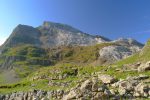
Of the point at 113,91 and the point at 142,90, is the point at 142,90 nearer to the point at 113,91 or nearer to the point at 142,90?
the point at 142,90

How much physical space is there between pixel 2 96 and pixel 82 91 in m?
27.8

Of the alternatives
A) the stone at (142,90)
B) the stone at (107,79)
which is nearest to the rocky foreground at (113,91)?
the stone at (142,90)

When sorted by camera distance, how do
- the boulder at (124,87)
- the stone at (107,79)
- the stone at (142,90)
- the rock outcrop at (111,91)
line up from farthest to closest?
1. the stone at (107,79)
2. the boulder at (124,87)
3. the stone at (142,90)
4. the rock outcrop at (111,91)

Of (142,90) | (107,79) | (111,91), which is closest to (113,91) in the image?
(111,91)

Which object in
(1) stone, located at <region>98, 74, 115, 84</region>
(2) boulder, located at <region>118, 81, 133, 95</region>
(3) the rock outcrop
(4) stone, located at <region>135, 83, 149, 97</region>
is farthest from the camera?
(1) stone, located at <region>98, 74, 115, 84</region>

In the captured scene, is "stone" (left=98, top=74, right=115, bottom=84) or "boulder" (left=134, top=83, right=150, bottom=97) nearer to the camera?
"boulder" (left=134, top=83, right=150, bottom=97)

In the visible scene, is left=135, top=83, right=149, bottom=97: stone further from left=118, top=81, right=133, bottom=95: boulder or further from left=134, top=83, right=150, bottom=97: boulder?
left=118, top=81, right=133, bottom=95: boulder

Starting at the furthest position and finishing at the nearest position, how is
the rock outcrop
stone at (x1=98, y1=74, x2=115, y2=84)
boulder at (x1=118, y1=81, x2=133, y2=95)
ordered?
stone at (x1=98, y1=74, x2=115, y2=84), boulder at (x1=118, y1=81, x2=133, y2=95), the rock outcrop

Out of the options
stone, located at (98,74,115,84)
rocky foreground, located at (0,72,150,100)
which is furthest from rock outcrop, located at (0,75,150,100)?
stone, located at (98,74,115,84)

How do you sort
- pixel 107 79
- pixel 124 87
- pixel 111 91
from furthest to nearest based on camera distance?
pixel 107 79 < pixel 124 87 < pixel 111 91

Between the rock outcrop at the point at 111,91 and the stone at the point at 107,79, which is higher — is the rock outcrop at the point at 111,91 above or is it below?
below

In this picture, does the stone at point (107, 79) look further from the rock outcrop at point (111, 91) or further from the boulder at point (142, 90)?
the boulder at point (142, 90)

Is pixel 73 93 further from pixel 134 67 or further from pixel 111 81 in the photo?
pixel 134 67

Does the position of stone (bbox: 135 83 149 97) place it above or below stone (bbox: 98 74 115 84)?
below
